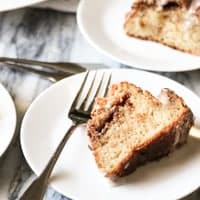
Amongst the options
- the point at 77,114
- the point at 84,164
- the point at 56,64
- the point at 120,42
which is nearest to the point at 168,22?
the point at 120,42

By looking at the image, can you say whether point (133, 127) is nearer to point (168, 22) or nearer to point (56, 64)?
point (56, 64)

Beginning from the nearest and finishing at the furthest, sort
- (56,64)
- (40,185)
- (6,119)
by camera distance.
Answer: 1. (40,185)
2. (6,119)
3. (56,64)

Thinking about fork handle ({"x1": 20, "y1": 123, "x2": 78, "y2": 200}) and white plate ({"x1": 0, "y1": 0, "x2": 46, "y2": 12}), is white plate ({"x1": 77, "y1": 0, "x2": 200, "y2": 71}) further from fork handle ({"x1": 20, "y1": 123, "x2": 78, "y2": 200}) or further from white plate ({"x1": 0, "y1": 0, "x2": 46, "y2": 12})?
fork handle ({"x1": 20, "y1": 123, "x2": 78, "y2": 200})

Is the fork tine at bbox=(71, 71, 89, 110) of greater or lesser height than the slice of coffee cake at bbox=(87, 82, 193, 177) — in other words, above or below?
below

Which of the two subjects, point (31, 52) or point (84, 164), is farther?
point (31, 52)

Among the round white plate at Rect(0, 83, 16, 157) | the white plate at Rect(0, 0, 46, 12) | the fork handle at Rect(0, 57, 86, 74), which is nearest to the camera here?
the round white plate at Rect(0, 83, 16, 157)

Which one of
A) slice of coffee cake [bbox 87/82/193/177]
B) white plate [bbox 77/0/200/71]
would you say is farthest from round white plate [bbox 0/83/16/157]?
white plate [bbox 77/0/200/71]
